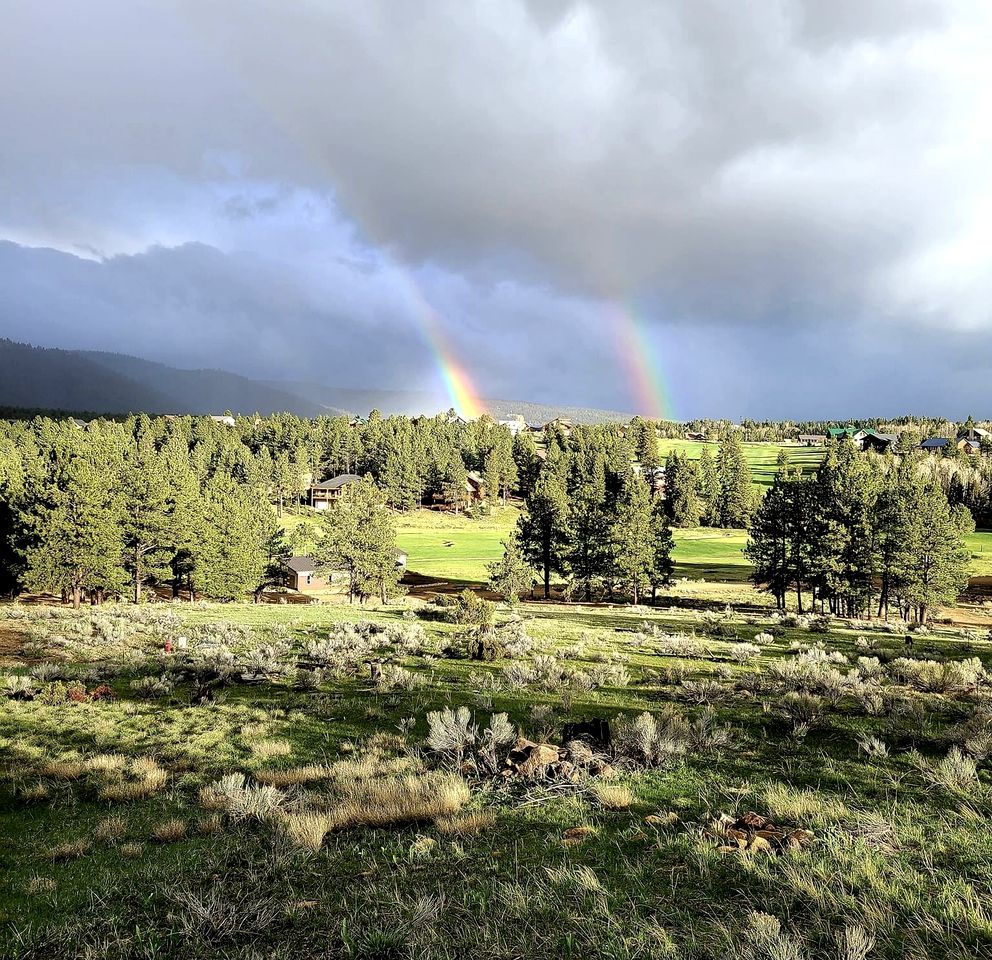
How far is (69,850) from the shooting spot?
22.3ft

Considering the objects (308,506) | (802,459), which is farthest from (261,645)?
(802,459)

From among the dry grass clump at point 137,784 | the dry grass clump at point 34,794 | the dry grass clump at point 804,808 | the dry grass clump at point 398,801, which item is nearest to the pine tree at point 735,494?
the dry grass clump at point 804,808

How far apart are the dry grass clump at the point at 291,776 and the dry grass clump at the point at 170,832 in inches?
58.3

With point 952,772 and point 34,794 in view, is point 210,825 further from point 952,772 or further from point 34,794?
point 952,772

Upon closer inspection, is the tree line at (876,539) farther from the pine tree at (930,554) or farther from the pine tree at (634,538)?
the pine tree at (634,538)

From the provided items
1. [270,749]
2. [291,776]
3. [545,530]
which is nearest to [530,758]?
[291,776]

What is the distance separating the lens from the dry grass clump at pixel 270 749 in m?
10.2

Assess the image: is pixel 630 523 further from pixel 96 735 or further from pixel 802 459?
pixel 802 459

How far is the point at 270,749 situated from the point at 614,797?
21.4 ft

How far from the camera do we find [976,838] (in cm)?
598

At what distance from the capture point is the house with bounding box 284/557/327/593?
229 ft

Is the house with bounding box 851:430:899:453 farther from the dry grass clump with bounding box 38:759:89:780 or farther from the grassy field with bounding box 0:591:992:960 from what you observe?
the dry grass clump with bounding box 38:759:89:780

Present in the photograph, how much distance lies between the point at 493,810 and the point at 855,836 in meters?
4.02

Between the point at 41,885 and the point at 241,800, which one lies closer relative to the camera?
the point at 41,885
